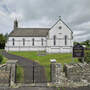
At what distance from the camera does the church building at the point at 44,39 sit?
2594 cm

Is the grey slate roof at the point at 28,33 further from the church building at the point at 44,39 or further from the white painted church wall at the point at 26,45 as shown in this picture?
the white painted church wall at the point at 26,45

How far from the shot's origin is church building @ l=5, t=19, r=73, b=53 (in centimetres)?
2594

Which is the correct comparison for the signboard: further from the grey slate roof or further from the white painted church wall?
the grey slate roof

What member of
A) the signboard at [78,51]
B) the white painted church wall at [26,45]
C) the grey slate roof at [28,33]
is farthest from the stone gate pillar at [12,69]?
the grey slate roof at [28,33]

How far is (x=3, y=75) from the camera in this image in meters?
4.83

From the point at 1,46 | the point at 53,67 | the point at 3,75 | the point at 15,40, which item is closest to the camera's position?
the point at 3,75

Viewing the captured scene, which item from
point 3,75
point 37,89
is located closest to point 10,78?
point 3,75

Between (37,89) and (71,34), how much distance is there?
24930 millimetres

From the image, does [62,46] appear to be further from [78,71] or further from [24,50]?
[78,71]

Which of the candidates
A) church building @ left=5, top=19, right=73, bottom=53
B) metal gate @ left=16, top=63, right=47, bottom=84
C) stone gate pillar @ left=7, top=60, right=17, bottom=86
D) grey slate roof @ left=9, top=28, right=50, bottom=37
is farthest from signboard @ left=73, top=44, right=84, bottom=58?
grey slate roof @ left=9, top=28, right=50, bottom=37

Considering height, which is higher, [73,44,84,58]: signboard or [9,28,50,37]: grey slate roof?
[9,28,50,37]: grey slate roof

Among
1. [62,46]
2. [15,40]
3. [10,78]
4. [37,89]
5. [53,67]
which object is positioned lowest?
[37,89]

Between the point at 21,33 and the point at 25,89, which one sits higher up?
the point at 21,33

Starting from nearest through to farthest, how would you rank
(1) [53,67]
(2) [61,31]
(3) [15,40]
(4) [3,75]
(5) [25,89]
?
(5) [25,89]
(4) [3,75]
(1) [53,67]
(2) [61,31]
(3) [15,40]
